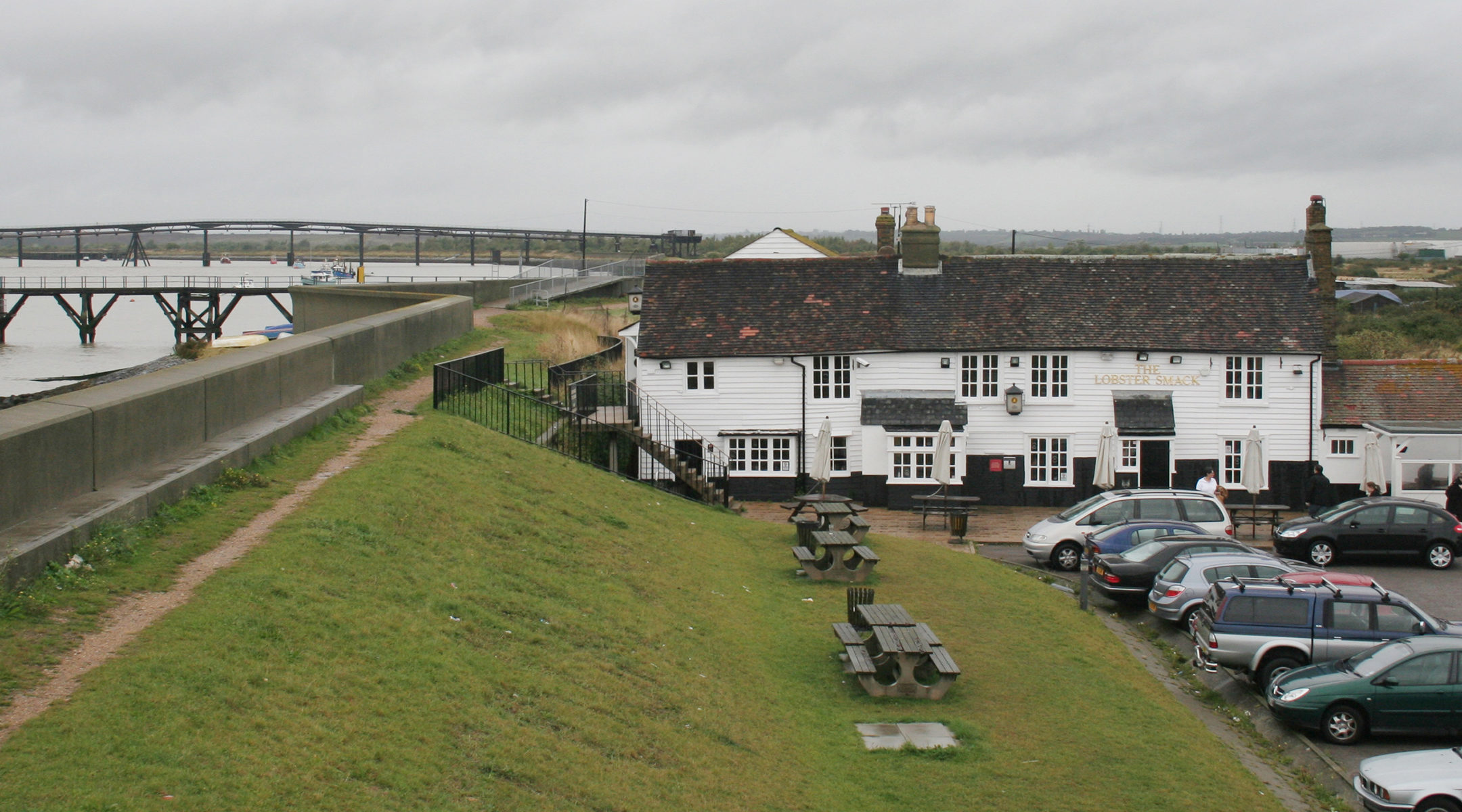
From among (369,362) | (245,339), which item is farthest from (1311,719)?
(245,339)

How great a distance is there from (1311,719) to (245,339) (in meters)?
29.6

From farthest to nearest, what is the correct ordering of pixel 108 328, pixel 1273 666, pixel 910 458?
pixel 108 328 < pixel 910 458 < pixel 1273 666

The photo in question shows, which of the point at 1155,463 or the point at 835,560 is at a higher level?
the point at 1155,463

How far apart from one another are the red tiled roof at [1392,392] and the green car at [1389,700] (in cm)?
1868

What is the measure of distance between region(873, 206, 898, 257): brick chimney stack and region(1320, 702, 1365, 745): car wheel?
2722 cm

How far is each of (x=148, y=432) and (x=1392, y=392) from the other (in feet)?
99.6

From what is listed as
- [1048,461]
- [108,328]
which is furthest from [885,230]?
[108,328]

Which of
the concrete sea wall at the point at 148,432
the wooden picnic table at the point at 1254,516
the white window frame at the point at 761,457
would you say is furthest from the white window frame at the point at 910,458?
the concrete sea wall at the point at 148,432

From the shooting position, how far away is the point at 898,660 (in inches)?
527

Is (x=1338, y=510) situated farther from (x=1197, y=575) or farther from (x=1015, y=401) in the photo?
(x=1015, y=401)

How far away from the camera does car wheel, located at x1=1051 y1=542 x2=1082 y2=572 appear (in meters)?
24.5

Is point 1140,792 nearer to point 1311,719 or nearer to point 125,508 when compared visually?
point 1311,719

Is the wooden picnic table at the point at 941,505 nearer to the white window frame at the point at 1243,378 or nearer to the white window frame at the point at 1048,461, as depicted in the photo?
the white window frame at the point at 1048,461

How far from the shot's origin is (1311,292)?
33156 millimetres
